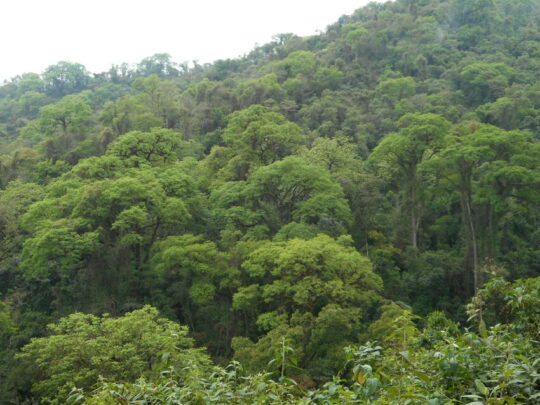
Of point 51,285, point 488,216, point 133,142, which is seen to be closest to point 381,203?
point 488,216

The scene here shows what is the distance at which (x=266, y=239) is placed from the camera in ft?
56.9

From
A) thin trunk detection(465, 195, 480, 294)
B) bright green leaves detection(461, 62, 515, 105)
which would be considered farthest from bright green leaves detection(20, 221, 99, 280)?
bright green leaves detection(461, 62, 515, 105)

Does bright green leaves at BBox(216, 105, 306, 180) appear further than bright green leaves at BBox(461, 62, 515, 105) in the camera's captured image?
No

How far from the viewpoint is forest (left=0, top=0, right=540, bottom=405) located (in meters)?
10.4

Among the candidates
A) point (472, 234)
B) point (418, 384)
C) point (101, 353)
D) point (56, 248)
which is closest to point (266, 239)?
point (56, 248)

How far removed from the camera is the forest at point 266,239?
34.0 feet

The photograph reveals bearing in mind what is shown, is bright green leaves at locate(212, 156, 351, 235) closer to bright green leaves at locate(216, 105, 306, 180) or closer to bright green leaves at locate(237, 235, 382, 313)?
bright green leaves at locate(216, 105, 306, 180)

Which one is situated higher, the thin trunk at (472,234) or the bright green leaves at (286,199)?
the bright green leaves at (286,199)

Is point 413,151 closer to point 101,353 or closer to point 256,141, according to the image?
point 256,141

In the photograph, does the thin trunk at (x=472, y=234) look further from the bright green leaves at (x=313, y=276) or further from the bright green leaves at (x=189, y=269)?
the bright green leaves at (x=189, y=269)

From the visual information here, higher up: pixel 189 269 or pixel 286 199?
pixel 286 199

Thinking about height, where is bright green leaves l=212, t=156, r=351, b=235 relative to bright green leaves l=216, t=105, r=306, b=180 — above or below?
below

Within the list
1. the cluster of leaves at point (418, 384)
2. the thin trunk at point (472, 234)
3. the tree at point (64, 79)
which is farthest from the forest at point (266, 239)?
the tree at point (64, 79)

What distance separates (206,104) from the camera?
32312 mm
